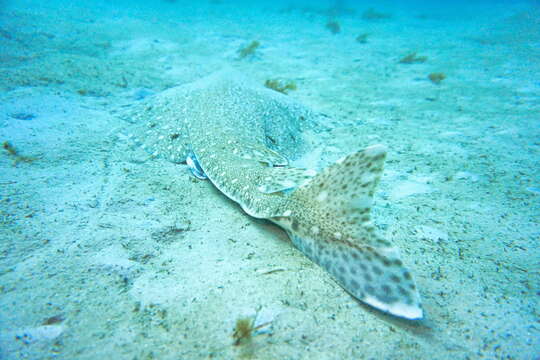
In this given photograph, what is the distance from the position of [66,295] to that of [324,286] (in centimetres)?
→ 212

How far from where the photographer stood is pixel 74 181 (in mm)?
3373

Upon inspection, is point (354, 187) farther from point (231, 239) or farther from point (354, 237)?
point (231, 239)

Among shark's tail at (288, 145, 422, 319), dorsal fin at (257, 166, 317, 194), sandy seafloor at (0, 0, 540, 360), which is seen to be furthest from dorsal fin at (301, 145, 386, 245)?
sandy seafloor at (0, 0, 540, 360)

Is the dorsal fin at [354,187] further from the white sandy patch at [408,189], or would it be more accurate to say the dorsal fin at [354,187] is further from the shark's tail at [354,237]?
the white sandy patch at [408,189]

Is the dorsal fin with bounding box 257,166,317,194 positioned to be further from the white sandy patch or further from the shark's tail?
the white sandy patch

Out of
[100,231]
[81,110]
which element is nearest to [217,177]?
[100,231]

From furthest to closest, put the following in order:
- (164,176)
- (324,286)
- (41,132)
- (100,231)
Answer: (41,132)
(164,176)
(100,231)
(324,286)

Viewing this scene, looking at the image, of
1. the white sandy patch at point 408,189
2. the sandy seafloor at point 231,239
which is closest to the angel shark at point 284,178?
the sandy seafloor at point 231,239

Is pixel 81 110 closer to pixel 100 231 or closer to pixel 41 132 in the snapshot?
pixel 41 132

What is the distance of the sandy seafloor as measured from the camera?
1884mm

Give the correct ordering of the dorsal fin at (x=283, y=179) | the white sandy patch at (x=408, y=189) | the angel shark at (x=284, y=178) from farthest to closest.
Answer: the white sandy patch at (x=408, y=189) < the dorsal fin at (x=283, y=179) < the angel shark at (x=284, y=178)

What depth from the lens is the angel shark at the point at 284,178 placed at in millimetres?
2039

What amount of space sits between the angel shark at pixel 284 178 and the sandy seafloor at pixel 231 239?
0.24 metres

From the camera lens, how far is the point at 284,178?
112 inches
